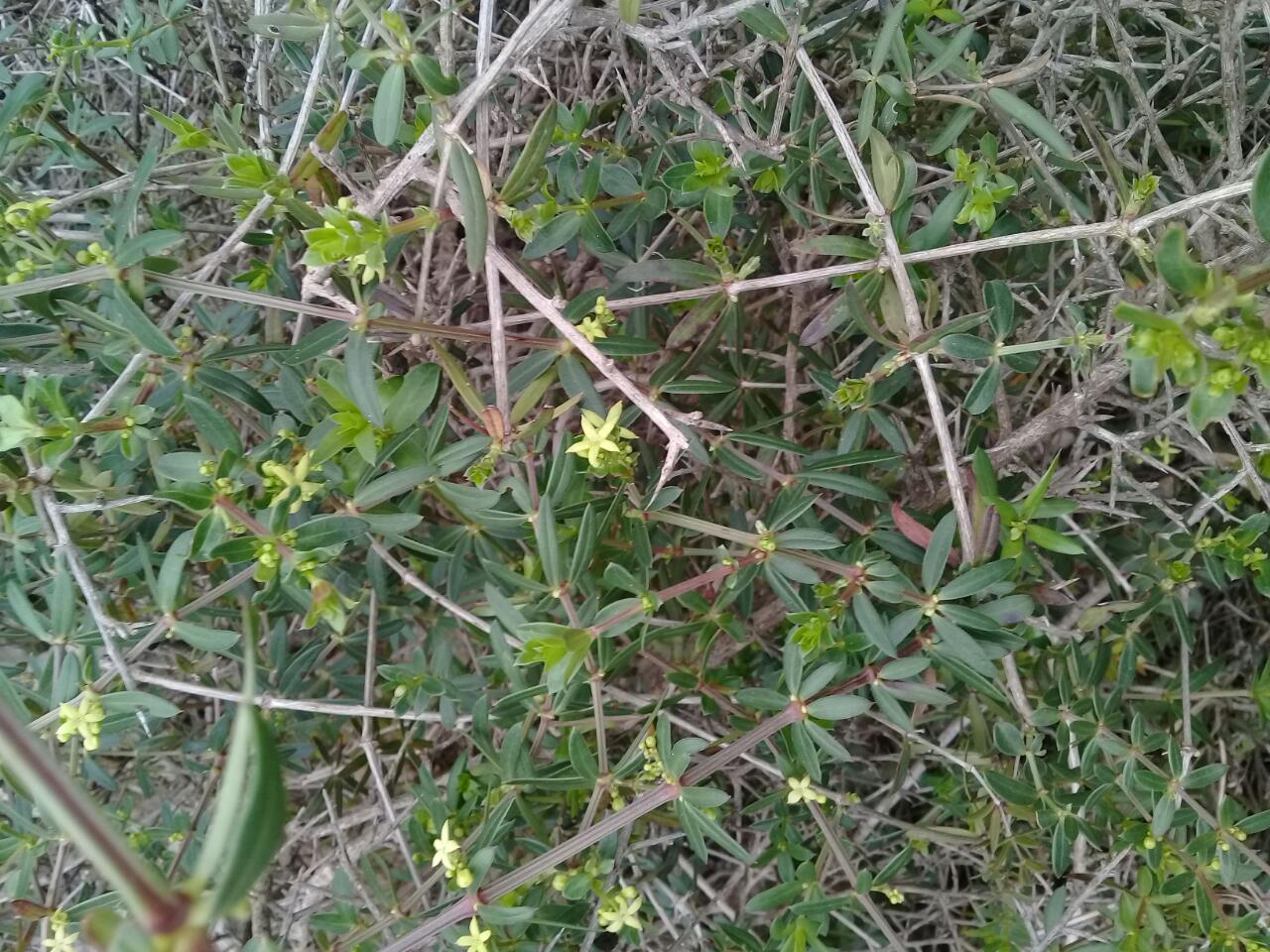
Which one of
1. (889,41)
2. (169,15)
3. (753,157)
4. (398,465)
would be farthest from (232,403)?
(889,41)

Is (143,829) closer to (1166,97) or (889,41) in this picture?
(889,41)

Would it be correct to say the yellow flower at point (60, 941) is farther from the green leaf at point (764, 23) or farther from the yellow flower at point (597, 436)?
the green leaf at point (764, 23)

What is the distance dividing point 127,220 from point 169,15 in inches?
22.8

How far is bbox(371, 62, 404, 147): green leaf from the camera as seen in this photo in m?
1.27

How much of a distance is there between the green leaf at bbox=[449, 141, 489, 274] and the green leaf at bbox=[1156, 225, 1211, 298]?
840 mm

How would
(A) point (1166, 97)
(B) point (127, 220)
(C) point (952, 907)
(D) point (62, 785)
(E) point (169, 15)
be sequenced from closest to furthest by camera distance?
1. (D) point (62, 785)
2. (B) point (127, 220)
3. (E) point (169, 15)
4. (A) point (1166, 97)
5. (C) point (952, 907)

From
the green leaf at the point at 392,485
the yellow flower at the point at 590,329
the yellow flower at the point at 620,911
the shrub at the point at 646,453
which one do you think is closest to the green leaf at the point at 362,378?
the shrub at the point at 646,453

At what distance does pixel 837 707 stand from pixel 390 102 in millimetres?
1137

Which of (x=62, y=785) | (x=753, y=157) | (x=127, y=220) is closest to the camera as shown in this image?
(x=62, y=785)

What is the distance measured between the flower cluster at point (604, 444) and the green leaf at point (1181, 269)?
0.70 m

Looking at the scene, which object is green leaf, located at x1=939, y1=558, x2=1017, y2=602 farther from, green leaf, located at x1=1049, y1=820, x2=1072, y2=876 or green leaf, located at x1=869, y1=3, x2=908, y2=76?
green leaf, located at x1=869, y1=3, x2=908, y2=76

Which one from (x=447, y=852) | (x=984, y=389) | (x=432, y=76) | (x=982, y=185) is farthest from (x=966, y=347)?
(x=447, y=852)

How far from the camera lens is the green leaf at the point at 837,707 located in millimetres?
1453

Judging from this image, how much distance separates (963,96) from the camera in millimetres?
1659
